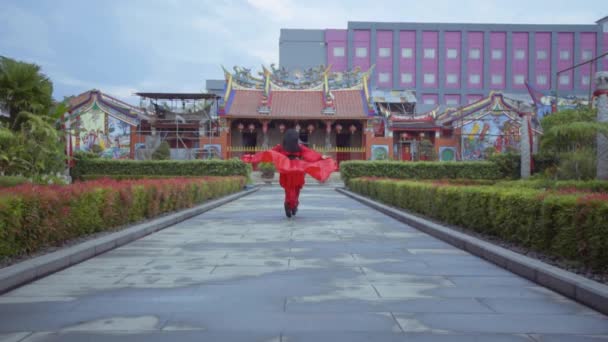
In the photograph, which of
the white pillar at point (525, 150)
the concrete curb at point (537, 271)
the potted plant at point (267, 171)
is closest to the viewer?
the concrete curb at point (537, 271)

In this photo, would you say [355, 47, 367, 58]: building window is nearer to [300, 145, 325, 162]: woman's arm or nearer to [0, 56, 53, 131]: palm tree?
[0, 56, 53, 131]: palm tree

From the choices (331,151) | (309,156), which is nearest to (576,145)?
(309,156)

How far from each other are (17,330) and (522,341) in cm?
345

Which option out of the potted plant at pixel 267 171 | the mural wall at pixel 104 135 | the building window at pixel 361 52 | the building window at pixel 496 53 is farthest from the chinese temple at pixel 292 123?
the building window at pixel 496 53

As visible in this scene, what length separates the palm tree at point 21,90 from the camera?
11.8m

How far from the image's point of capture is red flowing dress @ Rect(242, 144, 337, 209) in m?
10.4

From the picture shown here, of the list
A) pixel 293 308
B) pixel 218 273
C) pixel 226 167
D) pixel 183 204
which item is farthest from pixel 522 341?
pixel 226 167

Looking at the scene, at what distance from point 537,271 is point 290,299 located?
2.56m

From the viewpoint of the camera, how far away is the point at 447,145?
119 feet

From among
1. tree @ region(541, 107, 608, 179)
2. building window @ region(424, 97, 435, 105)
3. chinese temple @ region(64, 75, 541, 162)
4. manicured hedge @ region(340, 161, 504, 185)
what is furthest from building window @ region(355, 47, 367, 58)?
tree @ region(541, 107, 608, 179)

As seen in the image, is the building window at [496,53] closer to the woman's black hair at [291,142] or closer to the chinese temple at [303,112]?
the chinese temple at [303,112]

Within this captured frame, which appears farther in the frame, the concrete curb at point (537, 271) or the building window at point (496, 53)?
the building window at point (496, 53)

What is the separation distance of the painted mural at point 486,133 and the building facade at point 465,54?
762 inches

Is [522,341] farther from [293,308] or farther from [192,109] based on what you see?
[192,109]
